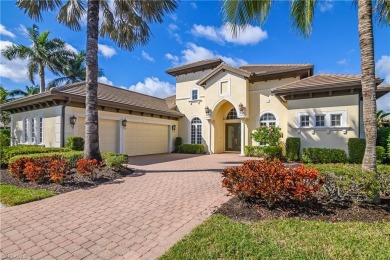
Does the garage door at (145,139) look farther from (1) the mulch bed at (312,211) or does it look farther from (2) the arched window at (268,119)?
(1) the mulch bed at (312,211)

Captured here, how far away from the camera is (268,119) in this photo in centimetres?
1703

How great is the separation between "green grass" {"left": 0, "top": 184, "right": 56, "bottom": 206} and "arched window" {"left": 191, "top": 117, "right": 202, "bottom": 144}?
14832 millimetres

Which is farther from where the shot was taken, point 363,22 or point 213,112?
point 213,112

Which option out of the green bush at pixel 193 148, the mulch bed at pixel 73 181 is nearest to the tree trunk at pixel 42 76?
the green bush at pixel 193 148

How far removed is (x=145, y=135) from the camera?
57.8ft

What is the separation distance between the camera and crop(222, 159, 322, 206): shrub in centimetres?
473

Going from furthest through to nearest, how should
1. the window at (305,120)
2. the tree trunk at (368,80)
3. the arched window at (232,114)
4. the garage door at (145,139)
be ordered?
1. the arched window at (232,114)
2. the garage door at (145,139)
3. the window at (305,120)
4. the tree trunk at (368,80)

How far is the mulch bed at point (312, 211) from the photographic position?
177 inches

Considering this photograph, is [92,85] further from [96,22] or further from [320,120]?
[320,120]

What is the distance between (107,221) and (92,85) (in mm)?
6765

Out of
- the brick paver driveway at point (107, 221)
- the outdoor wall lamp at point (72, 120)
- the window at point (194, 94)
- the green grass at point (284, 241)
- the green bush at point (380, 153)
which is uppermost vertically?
the window at point (194, 94)

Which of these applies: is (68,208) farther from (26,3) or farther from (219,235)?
(26,3)

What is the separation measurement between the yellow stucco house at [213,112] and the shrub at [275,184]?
9.86 metres

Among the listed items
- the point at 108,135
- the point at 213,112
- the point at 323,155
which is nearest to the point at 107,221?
the point at 108,135
